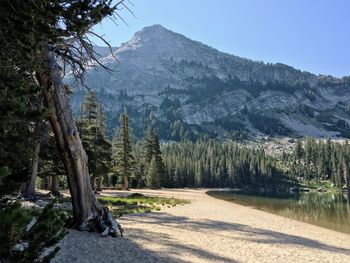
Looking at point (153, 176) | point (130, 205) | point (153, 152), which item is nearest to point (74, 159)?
point (130, 205)

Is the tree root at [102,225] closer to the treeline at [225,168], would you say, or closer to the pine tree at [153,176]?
the pine tree at [153,176]

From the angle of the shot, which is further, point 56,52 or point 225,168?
point 225,168

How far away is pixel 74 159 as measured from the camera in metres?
14.6

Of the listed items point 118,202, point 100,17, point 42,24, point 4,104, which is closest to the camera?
point 4,104

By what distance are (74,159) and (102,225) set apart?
2729 millimetres

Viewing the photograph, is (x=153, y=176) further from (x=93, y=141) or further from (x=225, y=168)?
(x=225, y=168)

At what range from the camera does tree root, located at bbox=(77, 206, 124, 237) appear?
14.2 m

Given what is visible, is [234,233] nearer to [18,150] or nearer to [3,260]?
[18,150]

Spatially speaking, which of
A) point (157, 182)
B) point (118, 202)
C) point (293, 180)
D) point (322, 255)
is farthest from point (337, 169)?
point (322, 255)

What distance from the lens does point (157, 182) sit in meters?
87.4

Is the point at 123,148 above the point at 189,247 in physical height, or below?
above

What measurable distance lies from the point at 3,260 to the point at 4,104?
1.78 metres

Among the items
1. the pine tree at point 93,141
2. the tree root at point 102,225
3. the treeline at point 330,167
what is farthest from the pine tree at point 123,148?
the treeline at point 330,167

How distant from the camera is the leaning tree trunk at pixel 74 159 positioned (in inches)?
546
